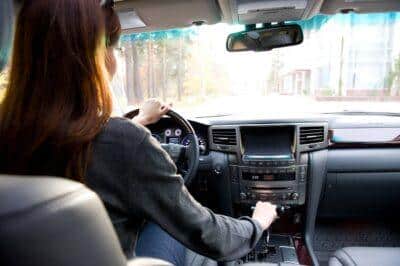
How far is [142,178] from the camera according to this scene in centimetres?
121

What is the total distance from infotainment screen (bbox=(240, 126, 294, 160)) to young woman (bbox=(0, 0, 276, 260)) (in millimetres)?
1933

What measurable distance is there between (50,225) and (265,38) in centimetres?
247

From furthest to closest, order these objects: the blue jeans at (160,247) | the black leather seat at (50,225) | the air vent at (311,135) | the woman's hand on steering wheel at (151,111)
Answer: the air vent at (311,135), the woman's hand on steering wheel at (151,111), the blue jeans at (160,247), the black leather seat at (50,225)

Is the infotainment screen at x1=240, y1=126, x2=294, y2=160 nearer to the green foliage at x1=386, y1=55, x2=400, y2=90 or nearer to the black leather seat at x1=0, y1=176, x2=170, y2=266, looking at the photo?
the green foliage at x1=386, y1=55, x2=400, y2=90

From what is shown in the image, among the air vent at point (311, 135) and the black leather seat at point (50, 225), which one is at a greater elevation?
the black leather seat at point (50, 225)

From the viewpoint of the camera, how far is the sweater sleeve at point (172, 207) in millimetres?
1202

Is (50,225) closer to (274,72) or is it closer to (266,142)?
(266,142)

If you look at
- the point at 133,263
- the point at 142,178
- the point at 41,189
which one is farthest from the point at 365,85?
the point at 41,189

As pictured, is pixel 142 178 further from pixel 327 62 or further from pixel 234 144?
pixel 327 62

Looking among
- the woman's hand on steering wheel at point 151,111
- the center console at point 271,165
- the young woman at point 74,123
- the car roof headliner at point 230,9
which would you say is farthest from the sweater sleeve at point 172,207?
the center console at point 271,165

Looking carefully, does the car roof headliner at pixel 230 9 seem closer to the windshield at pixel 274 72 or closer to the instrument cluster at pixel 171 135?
the windshield at pixel 274 72

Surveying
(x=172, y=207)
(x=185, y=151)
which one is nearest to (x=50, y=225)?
(x=172, y=207)

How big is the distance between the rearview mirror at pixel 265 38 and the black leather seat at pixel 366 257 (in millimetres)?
1358

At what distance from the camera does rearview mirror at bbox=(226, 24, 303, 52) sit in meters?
2.81
